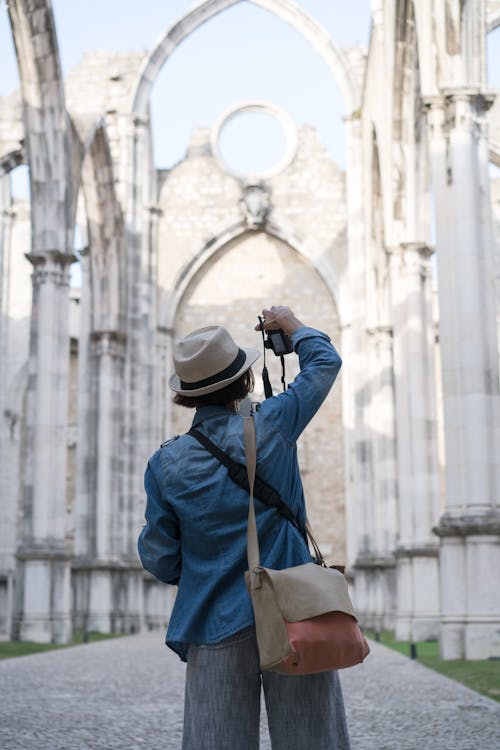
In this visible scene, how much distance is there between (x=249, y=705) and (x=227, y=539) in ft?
1.07

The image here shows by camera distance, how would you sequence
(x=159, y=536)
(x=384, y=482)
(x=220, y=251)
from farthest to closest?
(x=220, y=251) < (x=384, y=482) < (x=159, y=536)

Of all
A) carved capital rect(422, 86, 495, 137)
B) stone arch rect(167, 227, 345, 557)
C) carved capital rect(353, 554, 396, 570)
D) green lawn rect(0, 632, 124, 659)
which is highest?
stone arch rect(167, 227, 345, 557)

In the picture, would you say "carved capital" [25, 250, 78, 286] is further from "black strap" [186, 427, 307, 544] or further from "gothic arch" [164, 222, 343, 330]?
"black strap" [186, 427, 307, 544]

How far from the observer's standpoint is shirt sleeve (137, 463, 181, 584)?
7.30 ft

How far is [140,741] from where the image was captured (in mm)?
5059

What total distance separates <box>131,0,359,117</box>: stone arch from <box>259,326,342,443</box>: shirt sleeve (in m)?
20.5

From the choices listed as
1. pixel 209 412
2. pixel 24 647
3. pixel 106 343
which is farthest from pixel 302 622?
pixel 106 343

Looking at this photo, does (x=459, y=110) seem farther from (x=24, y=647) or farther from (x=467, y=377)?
(x=24, y=647)

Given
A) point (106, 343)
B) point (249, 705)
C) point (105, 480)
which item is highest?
point (106, 343)

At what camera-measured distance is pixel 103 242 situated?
2127cm

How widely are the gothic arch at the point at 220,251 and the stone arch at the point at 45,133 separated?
23.5ft

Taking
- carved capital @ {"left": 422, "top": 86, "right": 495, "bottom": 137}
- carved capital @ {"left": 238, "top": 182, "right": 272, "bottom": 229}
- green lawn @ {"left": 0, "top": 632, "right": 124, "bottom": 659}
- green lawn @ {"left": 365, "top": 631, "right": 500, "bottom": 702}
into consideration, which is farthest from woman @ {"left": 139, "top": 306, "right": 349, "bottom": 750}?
carved capital @ {"left": 238, "top": 182, "right": 272, "bottom": 229}

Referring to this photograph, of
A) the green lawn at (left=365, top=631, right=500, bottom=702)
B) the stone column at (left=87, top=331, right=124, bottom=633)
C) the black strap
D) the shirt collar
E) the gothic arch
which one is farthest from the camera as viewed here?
the gothic arch

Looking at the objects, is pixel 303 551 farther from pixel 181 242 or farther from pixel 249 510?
pixel 181 242
